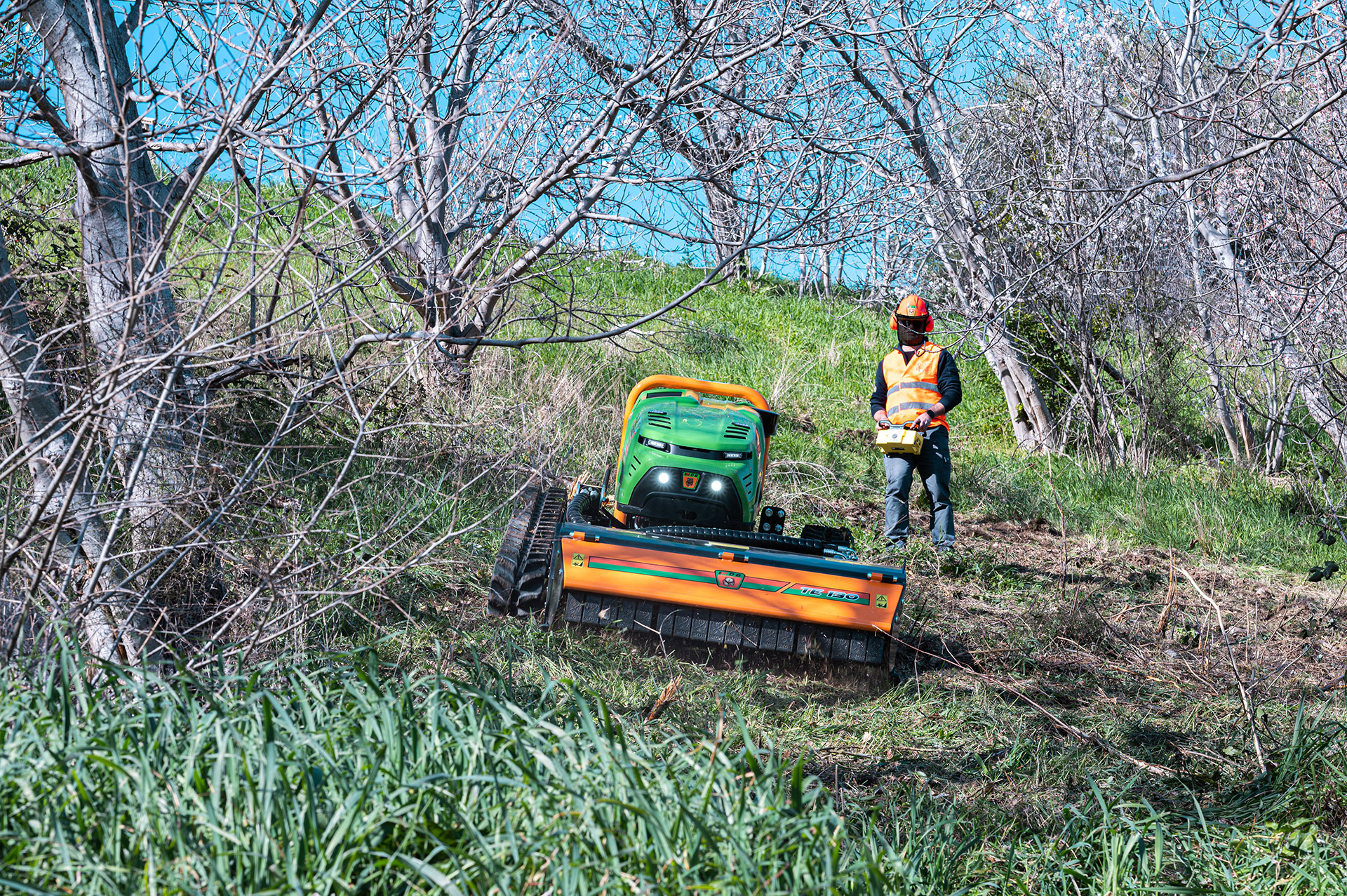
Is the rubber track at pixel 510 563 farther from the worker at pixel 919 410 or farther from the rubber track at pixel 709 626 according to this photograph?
the worker at pixel 919 410

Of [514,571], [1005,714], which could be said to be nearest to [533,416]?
[514,571]

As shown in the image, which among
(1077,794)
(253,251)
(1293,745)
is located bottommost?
(1077,794)

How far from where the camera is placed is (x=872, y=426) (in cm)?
1162

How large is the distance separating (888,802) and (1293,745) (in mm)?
1234

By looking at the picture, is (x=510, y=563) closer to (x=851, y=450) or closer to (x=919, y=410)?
(x=919, y=410)

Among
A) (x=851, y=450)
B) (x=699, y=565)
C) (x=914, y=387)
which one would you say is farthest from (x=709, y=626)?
(x=851, y=450)

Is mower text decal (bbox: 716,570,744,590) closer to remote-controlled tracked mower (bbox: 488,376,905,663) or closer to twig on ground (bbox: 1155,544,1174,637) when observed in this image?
remote-controlled tracked mower (bbox: 488,376,905,663)

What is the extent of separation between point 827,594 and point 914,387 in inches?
126

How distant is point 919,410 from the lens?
715 cm

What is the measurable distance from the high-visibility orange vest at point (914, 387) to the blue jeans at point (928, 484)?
0.18 metres

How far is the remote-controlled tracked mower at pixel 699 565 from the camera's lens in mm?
4383

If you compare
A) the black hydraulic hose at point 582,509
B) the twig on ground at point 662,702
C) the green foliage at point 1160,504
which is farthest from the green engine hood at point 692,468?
the green foliage at point 1160,504

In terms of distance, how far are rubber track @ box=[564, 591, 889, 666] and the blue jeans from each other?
2827mm

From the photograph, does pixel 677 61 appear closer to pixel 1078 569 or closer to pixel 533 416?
pixel 533 416
